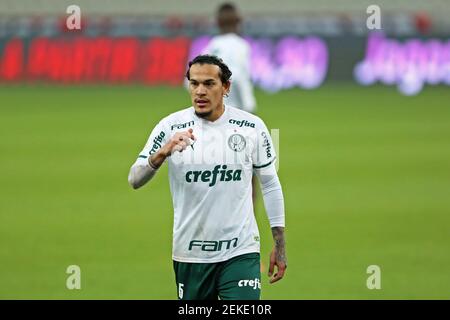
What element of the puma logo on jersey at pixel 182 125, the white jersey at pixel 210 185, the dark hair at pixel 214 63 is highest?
the dark hair at pixel 214 63

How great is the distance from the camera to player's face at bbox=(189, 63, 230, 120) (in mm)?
6758

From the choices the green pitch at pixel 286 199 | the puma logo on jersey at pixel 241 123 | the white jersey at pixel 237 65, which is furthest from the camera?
the white jersey at pixel 237 65

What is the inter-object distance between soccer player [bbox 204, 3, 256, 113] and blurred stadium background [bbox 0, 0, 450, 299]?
1.82m

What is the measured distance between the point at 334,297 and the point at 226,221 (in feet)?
10.6

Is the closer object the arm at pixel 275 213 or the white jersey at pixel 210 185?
the white jersey at pixel 210 185

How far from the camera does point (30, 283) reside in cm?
1040

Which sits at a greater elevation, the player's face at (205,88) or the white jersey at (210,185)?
the player's face at (205,88)

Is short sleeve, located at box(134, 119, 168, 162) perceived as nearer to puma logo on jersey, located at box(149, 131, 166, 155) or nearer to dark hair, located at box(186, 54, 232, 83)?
puma logo on jersey, located at box(149, 131, 166, 155)
